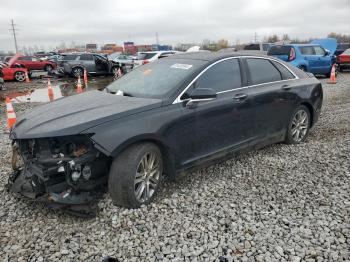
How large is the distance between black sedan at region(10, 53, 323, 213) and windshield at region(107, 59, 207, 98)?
0.02m

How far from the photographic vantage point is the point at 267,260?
2910mm

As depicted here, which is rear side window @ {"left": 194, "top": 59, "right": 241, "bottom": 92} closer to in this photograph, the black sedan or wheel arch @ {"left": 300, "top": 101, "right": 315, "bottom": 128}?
the black sedan

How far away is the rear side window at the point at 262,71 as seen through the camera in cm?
495

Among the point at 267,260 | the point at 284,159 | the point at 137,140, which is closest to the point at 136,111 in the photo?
the point at 137,140

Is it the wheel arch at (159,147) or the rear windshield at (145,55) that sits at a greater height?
the rear windshield at (145,55)

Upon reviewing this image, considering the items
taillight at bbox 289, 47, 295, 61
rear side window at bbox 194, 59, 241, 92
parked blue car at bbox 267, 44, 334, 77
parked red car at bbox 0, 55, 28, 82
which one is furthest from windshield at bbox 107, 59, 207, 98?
parked red car at bbox 0, 55, 28, 82

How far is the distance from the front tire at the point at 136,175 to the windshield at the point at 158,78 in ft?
2.47

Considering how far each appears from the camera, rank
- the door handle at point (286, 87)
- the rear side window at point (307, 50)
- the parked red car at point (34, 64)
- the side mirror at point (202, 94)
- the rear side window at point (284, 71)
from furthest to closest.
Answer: the parked red car at point (34, 64)
the rear side window at point (307, 50)
the rear side window at point (284, 71)
the door handle at point (286, 87)
the side mirror at point (202, 94)

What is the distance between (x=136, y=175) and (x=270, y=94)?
255 centimetres

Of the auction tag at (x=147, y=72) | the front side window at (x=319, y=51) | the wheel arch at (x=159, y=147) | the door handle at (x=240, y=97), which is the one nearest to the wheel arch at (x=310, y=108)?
the door handle at (x=240, y=97)

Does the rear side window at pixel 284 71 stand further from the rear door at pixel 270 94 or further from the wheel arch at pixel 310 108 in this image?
the wheel arch at pixel 310 108

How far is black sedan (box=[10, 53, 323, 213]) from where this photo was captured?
3406 mm

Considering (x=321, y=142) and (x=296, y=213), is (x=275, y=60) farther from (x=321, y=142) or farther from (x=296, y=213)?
(x=296, y=213)

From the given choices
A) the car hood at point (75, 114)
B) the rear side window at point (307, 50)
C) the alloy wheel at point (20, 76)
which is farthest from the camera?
the alloy wheel at point (20, 76)
